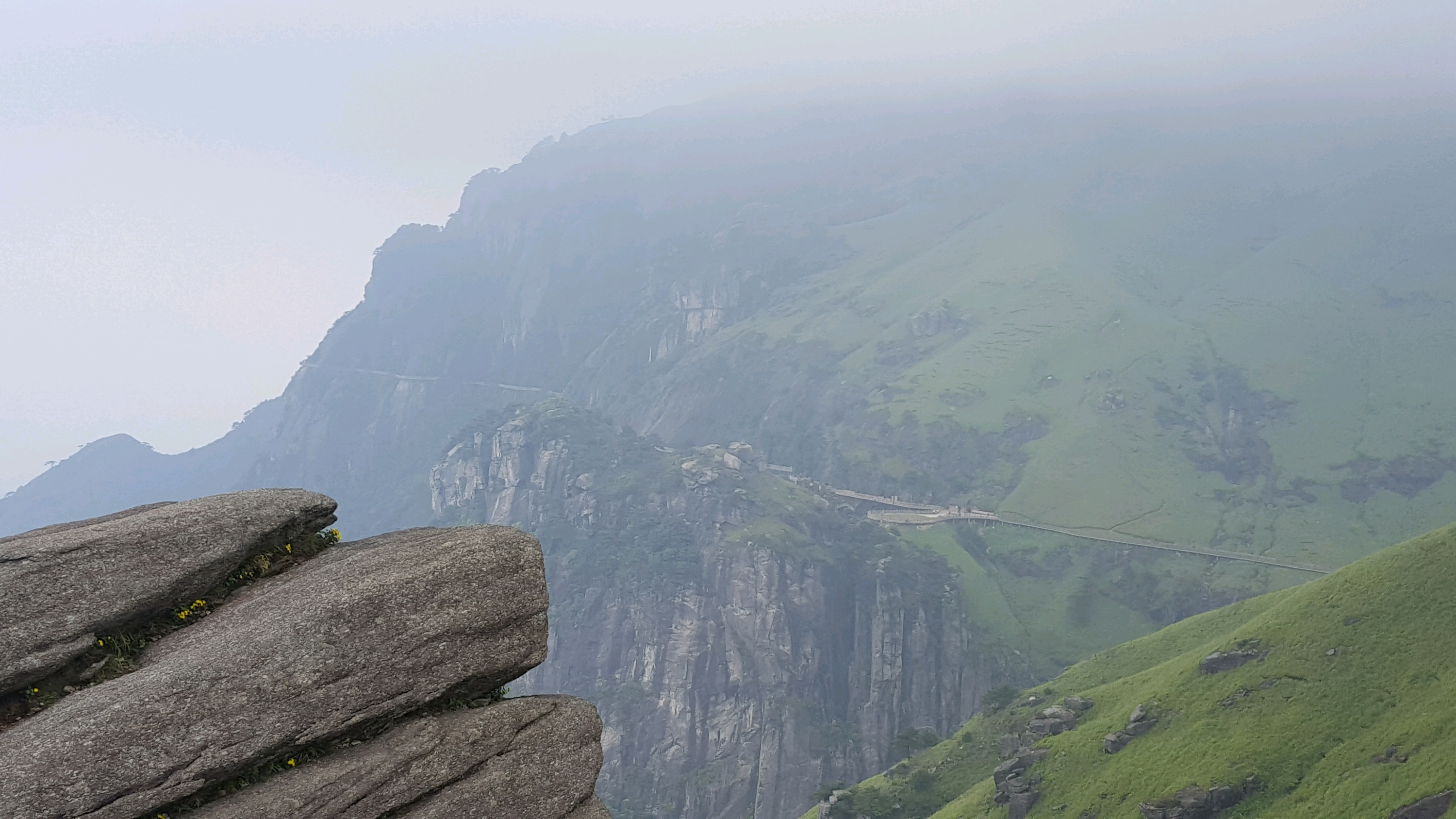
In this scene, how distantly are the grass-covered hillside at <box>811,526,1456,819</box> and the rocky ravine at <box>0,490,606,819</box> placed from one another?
7418 centimetres

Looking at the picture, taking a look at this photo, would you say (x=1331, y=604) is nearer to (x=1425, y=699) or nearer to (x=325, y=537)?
(x=1425, y=699)

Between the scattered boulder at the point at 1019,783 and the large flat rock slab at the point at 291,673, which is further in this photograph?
the scattered boulder at the point at 1019,783

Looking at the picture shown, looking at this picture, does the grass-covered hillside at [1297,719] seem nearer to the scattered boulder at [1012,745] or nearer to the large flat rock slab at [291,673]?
the scattered boulder at [1012,745]

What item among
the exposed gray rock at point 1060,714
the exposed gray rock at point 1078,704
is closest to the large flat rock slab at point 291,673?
the exposed gray rock at point 1060,714

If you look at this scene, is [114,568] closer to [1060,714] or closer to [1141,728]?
[1141,728]

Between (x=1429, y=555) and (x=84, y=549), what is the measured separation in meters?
117

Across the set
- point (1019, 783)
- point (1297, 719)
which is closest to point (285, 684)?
point (1297, 719)

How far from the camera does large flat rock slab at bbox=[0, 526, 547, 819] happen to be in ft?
58.5

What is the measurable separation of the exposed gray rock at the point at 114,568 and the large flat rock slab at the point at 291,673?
→ 38.3 inches

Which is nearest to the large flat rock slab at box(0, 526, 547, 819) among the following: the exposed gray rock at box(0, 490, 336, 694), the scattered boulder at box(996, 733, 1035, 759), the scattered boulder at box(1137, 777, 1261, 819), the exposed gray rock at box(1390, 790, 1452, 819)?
the exposed gray rock at box(0, 490, 336, 694)

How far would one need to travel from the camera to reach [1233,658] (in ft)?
328

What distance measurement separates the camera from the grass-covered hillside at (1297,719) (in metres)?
74.2

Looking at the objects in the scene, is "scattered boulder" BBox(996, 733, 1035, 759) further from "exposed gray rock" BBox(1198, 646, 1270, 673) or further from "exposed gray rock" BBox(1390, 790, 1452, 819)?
"exposed gray rock" BBox(1390, 790, 1452, 819)

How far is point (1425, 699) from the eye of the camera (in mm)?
77875
